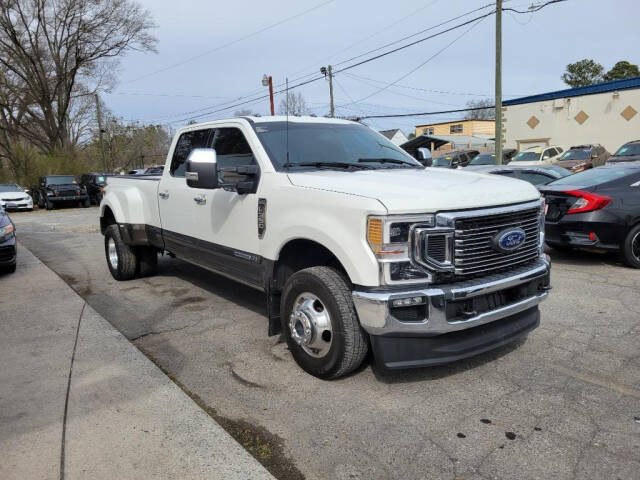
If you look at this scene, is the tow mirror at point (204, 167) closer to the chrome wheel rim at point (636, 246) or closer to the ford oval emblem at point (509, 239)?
the ford oval emblem at point (509, 239)

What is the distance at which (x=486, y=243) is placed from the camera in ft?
11.0

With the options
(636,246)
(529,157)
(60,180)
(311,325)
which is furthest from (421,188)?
(60,180)

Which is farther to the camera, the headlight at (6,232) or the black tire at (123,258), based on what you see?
the headlight at (6,232)

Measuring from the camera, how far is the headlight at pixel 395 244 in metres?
3.08

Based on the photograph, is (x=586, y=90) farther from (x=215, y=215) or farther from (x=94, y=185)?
(x=215, y=215)

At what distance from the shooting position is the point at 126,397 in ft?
11.3

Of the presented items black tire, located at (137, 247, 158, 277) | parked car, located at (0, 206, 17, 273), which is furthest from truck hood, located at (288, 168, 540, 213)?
parked car, located at (0, 206, 17, 273)

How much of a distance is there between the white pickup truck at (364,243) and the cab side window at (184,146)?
35cm

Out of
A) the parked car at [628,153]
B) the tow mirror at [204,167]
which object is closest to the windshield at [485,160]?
the parked car at [628,153]

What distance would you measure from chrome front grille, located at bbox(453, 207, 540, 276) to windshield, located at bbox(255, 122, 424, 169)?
4.10 feet

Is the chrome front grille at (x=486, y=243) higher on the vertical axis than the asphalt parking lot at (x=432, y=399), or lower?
higher

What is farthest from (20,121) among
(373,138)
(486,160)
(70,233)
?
(373,138)

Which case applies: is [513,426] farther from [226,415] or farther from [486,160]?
[486,160]

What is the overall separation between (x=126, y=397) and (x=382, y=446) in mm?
1757
